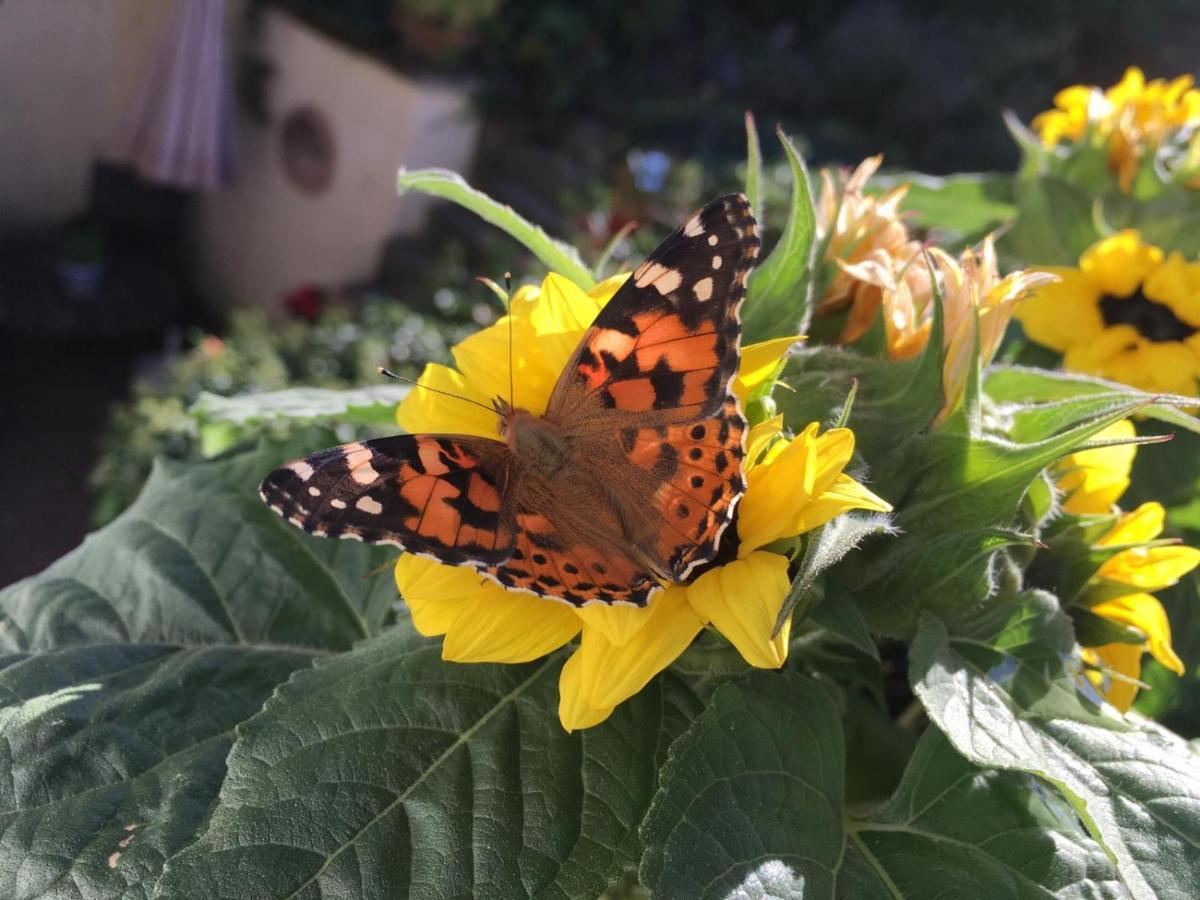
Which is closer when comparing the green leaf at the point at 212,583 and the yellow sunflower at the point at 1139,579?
the yellow sunflower at the point at 1139,579

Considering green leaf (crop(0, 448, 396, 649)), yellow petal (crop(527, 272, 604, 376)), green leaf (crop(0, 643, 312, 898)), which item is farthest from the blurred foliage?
yellow petal (crop(527, 272, 604, 376))

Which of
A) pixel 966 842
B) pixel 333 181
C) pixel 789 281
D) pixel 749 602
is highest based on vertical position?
pixel 789 281

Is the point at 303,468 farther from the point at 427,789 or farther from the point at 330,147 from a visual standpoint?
the point at 330,147

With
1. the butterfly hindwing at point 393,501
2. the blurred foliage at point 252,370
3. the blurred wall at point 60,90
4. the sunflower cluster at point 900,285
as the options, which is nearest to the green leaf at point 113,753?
the butterfly hindwing at point 393,501

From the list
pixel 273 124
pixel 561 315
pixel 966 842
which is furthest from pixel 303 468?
pixel 273 124

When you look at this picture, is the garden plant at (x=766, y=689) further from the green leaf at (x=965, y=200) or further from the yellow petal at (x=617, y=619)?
the green leaf at (x=965, y=200)

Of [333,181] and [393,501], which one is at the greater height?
[393,501]

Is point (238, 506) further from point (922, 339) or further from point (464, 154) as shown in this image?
point (464, 154)
